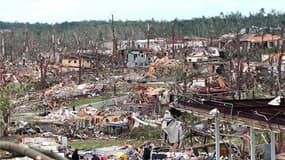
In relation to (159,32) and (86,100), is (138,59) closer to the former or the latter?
(86,100)

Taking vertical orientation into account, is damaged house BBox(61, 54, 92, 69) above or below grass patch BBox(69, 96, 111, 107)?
above

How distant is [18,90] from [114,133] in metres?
3.85

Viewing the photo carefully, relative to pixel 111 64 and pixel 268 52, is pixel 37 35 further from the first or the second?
pixel 268 52

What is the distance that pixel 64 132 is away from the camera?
21.4 meters

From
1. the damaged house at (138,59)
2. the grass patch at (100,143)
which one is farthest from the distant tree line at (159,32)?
the grass patch at (100,143)

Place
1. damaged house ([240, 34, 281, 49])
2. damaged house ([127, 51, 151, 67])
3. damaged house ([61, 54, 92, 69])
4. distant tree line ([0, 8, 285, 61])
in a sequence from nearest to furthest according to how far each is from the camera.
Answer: damaged house ([127, 51, 151, 67]), damaged house ([61, 54, 92, 69]), damaged house ([240, 34, 281, 49]), distant tree line ([0, 8, 285, 61])

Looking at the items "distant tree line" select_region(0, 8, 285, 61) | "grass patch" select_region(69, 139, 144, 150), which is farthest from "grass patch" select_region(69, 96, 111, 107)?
"distant tree line" select_region(0, 8, 285, 61)

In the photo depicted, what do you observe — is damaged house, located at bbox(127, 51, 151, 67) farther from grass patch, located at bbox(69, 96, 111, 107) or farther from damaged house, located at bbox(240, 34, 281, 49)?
grass patch, located at bbox(69, 96, 111, 107)

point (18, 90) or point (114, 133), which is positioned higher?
point (18, 90)

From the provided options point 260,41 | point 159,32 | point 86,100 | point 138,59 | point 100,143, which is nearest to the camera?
point 100,143

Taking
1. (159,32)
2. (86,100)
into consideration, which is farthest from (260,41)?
(159,32)

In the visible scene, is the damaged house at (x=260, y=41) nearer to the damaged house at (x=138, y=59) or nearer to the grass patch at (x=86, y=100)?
the damaged house at (x=138, y=59)

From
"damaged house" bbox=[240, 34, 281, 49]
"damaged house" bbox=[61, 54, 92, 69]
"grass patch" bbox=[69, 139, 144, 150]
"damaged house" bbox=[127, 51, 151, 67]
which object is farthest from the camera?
"damaged house" bbox=[240, 34, 281, 49]

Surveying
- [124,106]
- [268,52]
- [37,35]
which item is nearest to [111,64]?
[268,52]
